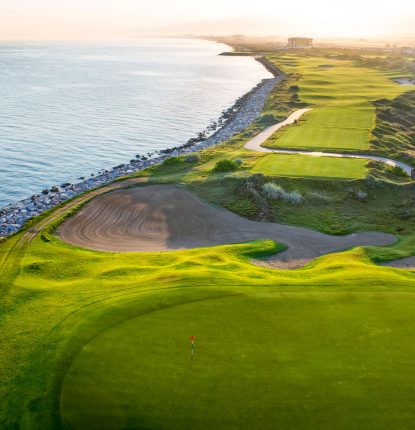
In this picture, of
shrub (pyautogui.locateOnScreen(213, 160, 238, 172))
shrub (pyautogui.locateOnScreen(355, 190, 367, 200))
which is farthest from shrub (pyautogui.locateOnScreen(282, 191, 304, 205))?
shrub (pyautogui.locateOnScreen(213, 160, 238, 172))

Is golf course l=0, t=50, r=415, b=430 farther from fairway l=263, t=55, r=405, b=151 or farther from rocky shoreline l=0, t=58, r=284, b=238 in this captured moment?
fairway l=263, t=55, r=405, b=151

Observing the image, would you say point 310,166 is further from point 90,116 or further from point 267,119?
point 90,116

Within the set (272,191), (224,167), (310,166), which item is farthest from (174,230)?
(310,166)

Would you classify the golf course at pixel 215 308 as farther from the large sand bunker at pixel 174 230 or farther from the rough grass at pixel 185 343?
the large sand bunker at pixel 174 230

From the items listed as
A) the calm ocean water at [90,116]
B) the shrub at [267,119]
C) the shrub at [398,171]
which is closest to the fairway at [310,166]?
the shrub at [398,171]

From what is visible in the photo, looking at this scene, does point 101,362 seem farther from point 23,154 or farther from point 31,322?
point 23,154

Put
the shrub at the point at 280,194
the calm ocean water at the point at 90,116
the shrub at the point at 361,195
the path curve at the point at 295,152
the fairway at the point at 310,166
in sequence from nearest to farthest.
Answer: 1. the shrub at the point at 280,194
2. the shrub at the point at 361,195
3. the fairway at the point at 310,166
4. the path curve at the point at 295,152
5. the calm ocean water at the point at 90,116

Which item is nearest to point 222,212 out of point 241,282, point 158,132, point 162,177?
point 162,177
